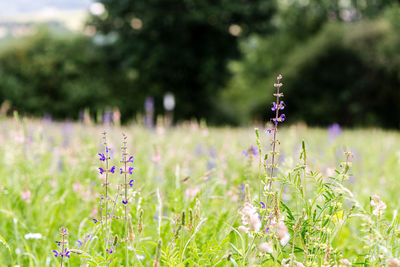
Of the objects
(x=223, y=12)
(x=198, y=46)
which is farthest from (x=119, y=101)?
(x=223, y=12)

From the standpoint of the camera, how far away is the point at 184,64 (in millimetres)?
19812

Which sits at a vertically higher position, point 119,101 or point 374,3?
point 374,3

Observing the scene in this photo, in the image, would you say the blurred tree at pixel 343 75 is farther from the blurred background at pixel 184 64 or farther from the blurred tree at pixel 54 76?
the blurred tree at pixel 54 76

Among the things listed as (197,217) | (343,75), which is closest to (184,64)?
(343,75)

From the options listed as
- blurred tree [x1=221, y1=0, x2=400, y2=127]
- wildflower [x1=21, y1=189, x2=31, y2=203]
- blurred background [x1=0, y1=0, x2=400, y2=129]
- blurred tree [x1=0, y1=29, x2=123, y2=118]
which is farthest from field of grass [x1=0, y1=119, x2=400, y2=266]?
blurred tree [x1=221, y1=0, x2=400, y2=127]

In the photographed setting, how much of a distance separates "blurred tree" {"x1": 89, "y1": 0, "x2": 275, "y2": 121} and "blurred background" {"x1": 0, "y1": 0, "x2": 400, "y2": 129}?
0.16ft

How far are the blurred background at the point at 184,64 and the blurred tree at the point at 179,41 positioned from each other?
1.9 inches

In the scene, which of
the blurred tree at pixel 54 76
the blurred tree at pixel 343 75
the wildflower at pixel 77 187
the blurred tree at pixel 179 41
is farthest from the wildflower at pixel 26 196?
the blurred tree at pixel 343 75

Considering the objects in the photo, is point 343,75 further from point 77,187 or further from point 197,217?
point 197,217

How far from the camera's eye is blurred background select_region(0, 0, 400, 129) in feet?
63.1

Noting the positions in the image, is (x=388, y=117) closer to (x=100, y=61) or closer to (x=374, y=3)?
(x=374, y=3)

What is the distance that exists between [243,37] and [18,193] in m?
18.4

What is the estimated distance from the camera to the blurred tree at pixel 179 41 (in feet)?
60.3

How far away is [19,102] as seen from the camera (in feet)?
65.4
